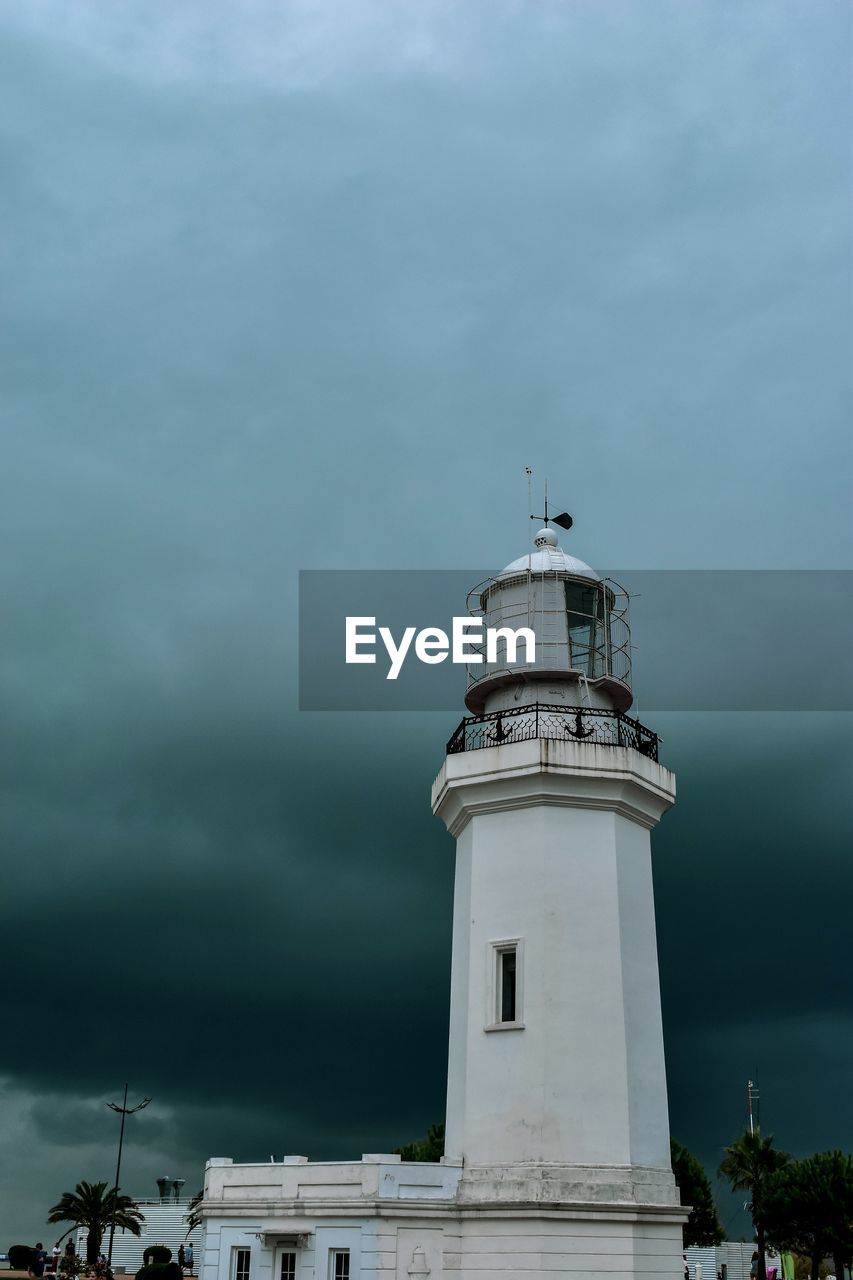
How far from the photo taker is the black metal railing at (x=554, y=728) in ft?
85.2

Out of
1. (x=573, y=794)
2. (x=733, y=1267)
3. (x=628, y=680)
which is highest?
(x=628, y=680)

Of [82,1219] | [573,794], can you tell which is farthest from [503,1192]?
[82,1219]

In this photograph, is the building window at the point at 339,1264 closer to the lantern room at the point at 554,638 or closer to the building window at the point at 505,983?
the building window at the point at 505,983

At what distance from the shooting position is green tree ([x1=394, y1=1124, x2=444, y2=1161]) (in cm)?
6248

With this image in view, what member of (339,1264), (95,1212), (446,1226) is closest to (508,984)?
(446,1226)

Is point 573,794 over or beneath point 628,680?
beneath

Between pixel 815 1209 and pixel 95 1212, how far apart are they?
41501mm

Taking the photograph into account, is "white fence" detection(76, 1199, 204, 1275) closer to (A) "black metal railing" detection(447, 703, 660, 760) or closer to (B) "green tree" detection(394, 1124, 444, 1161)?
(B) "green tree" detection(394, 1124, 444, 1161)

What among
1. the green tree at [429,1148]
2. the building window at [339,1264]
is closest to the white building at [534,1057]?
the building window at [339,1264]

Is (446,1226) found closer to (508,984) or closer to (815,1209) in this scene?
(508,984)

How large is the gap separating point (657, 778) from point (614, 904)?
2977mm

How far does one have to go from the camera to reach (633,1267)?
22.4 meters

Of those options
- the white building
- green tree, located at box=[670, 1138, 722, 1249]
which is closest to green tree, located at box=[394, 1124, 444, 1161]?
green tree, located at box=[670, 1138, 722, 1249]

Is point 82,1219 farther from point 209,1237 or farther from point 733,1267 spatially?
point 209,1237
